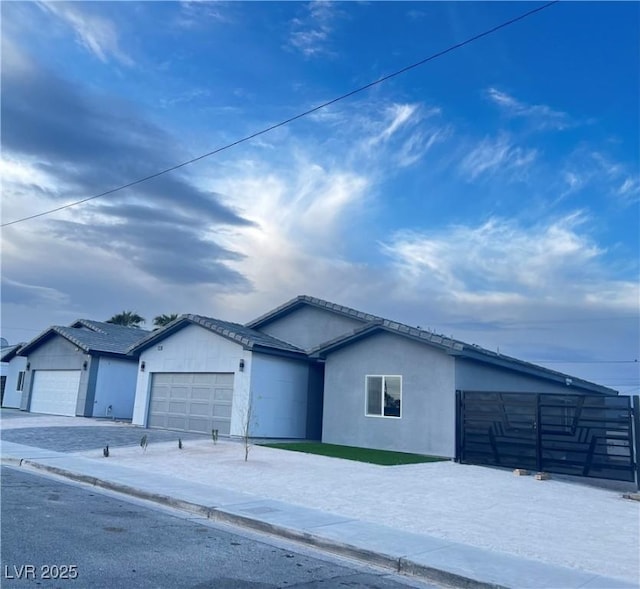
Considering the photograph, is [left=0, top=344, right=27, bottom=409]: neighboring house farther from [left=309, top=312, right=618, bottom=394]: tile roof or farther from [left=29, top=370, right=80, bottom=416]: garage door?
[left=309, top=312, right=618, bottom=394]: tile roof

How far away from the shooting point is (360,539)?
7.49m

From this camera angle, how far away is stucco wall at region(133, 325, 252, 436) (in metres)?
20.8

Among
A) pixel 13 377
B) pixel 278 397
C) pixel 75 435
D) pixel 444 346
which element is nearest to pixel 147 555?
pixel 444 346

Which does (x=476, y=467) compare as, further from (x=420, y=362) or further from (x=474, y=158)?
(x=474, y=158)

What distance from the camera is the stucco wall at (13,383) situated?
35719mm

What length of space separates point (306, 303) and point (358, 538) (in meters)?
17.0

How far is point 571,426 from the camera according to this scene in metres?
14.4

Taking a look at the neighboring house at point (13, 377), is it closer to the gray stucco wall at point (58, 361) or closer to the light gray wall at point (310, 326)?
the gray stucco wall at point (58, 361)

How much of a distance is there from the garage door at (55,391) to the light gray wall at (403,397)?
15.6 m

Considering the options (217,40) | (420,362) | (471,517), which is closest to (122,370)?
(420,362)

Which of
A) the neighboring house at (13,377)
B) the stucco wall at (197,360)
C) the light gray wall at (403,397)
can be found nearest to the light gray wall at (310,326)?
the light gray wall at (403,397)

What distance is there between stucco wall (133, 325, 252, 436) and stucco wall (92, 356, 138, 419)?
5546 mm

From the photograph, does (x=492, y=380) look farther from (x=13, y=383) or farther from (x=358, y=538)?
(x=13, y=383)

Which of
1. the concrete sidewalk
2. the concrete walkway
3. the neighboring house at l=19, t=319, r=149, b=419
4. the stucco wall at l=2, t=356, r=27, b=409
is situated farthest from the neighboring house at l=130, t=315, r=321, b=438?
the stucco wall at l=2, t=356, r=27, b=409
